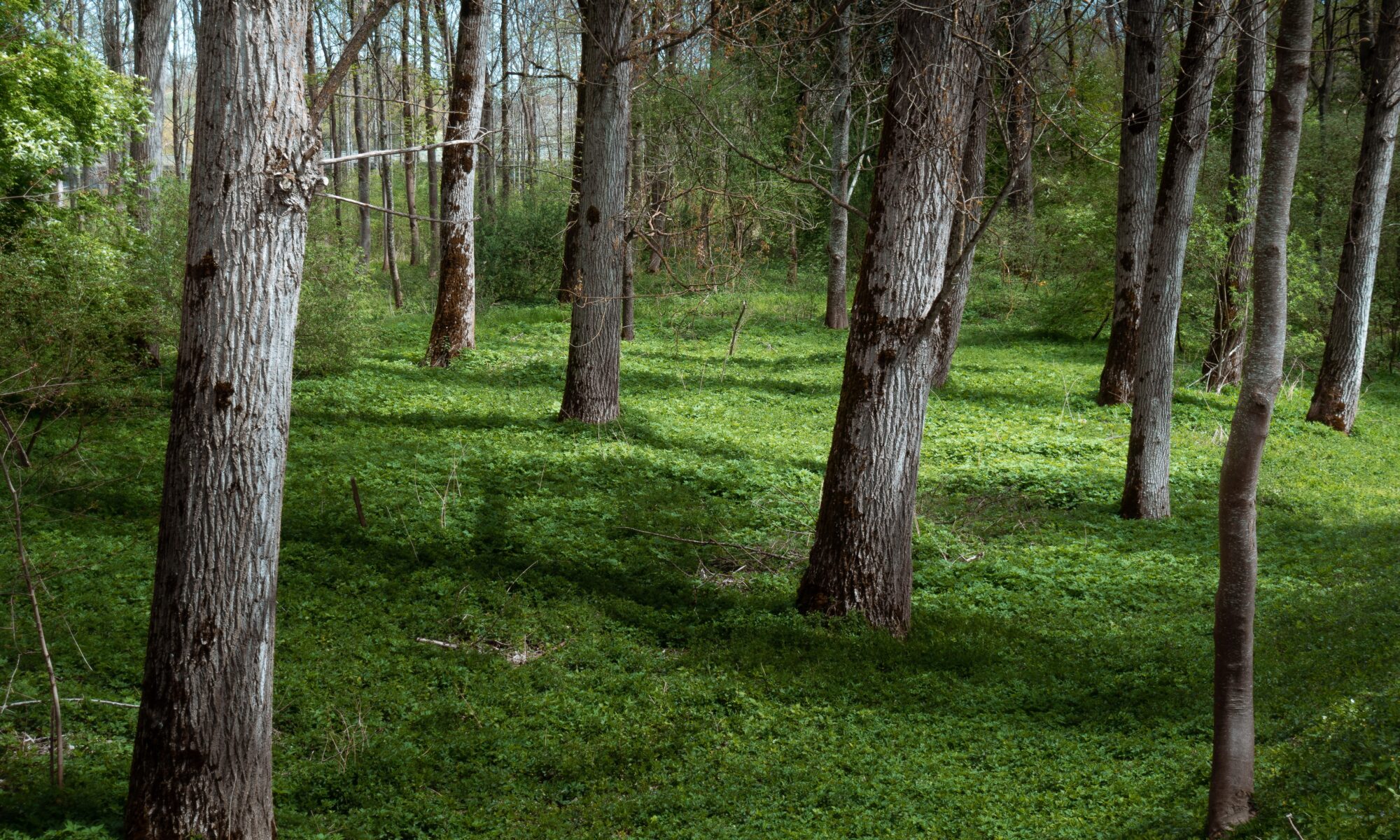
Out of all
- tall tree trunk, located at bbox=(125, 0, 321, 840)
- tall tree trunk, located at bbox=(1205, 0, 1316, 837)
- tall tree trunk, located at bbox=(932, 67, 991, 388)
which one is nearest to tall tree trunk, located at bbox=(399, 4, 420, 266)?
tall tree trunk, located at bbox=(125, 0, 321, 840)

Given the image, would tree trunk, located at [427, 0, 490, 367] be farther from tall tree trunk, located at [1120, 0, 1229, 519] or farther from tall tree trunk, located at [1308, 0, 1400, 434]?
tall tree trunk, located at [1308, 0, 1400, 434]

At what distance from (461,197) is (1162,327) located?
10.4m

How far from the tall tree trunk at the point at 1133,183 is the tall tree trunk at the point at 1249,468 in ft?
21.9

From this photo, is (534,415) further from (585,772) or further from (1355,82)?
(1355,82)

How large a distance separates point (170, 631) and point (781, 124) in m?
26.1

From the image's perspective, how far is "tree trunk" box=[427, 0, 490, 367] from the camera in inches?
559

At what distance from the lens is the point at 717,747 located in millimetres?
5605

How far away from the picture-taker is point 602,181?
11.3 meters

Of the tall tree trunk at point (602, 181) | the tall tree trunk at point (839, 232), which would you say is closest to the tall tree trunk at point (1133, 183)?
the tall tree trunk at point (602, 181)

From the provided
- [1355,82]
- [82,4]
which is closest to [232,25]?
[1355,82]

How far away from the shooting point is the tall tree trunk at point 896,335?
21.0 feet

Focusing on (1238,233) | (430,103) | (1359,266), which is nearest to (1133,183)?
(1238,233)

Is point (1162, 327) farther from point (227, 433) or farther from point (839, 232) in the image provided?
point (839, 232)

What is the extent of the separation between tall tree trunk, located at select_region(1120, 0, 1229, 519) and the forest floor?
51cm
